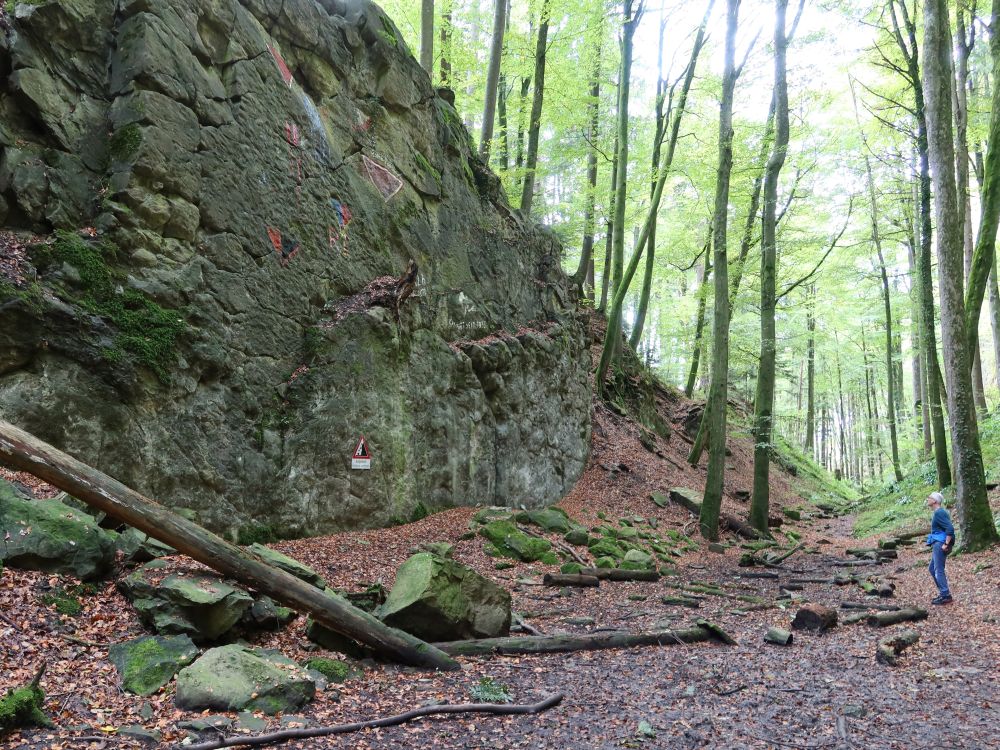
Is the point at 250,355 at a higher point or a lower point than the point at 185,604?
higher

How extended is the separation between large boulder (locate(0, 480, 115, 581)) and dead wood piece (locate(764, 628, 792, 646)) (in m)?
6.65

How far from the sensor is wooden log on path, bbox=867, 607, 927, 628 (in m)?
7.19

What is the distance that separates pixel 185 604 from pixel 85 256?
190 inches

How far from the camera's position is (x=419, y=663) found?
538 cm

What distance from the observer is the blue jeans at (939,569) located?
795 centimetres

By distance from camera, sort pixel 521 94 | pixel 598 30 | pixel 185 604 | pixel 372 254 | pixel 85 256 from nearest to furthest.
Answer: pixel 185 604, pixel 85 256, pixel 372 254, pixel 598 30, pixel 521 94

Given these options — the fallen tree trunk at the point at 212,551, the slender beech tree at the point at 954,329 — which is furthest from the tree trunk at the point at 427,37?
the fallen tree trunk at the point at 212,551

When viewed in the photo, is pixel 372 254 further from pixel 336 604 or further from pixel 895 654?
pixel 895 654

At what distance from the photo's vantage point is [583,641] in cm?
637

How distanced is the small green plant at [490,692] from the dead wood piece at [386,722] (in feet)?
0.63

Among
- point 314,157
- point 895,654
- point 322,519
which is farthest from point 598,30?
point 895,654

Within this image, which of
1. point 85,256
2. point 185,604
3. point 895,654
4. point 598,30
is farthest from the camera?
point 598,30

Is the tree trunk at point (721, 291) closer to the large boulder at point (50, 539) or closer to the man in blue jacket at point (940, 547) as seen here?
the man in blue jacket at point (940, 547)

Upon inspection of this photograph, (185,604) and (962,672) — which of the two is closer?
(185,604)
